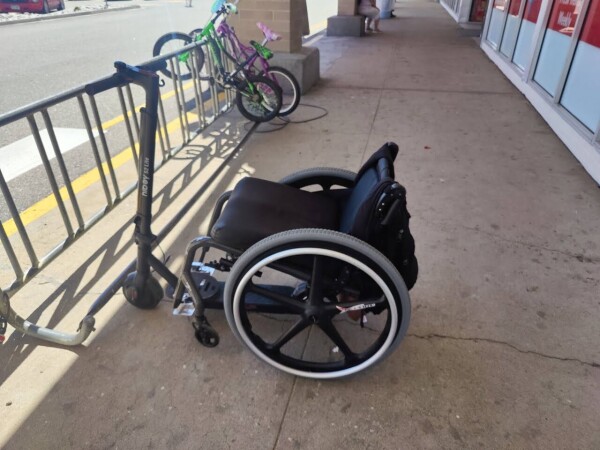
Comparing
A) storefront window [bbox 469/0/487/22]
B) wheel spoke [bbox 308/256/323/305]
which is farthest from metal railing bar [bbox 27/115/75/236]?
storefront window [bbox 469/0/487/22]

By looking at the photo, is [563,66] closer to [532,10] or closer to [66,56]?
[532,10]

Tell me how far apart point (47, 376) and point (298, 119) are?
3913mm

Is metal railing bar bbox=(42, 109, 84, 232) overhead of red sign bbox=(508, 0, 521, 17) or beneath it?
beneath

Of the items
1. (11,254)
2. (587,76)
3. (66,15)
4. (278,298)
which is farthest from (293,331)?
(66,15)

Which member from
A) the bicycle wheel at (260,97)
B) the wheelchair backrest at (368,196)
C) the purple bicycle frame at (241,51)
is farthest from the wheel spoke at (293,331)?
the purple bicycle frame at (241,51)

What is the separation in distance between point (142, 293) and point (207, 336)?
0.45 meters

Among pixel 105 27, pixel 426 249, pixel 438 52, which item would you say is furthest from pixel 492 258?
pixel 105 27

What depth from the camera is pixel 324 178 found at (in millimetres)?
2373

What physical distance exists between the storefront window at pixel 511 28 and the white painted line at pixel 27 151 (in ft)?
21.6

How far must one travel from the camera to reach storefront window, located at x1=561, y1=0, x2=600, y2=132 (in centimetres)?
396

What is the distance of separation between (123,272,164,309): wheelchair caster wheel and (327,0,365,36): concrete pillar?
10.0m

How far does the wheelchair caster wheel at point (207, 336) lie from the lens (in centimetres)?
204

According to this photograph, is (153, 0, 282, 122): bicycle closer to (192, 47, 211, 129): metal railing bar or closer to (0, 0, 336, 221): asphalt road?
(192, 47, 211, 129): metal railing bar

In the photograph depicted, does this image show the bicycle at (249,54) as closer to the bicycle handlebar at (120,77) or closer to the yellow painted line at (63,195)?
the yellow painted line at (63,195)
